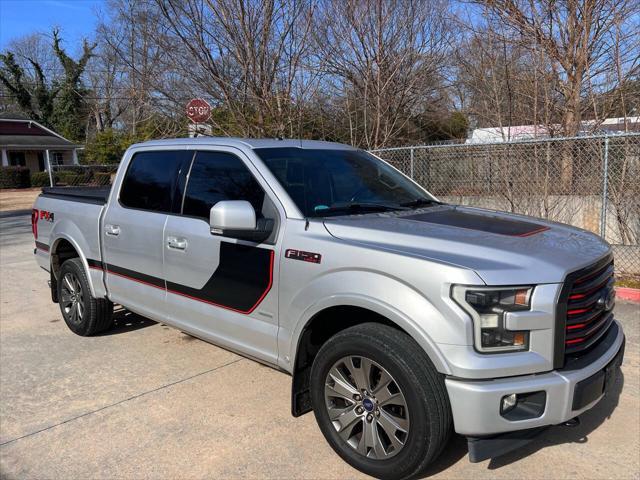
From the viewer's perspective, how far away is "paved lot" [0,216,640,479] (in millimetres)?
3131

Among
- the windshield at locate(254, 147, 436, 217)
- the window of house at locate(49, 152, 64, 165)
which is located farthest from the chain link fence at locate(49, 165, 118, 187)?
the windshield at locate(254, 147, 436, 217)

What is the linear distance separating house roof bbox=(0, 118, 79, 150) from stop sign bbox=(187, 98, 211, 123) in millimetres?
37798

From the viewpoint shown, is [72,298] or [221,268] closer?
[221,268]

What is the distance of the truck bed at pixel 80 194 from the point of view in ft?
17.0

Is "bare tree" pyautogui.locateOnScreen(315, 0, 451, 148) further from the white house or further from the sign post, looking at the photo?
the white house

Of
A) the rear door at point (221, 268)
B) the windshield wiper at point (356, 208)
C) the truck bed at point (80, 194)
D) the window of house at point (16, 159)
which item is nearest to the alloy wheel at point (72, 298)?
the truck bed at point (80, 194)

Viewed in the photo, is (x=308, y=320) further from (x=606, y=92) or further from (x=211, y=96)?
(x=211, y=96)

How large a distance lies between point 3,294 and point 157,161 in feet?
13.6

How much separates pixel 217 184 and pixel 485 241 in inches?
77.9

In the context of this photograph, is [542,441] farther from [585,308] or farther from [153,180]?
[153,180]

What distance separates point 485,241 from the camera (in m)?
2.84

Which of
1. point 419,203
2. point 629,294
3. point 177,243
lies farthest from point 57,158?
point 419,203

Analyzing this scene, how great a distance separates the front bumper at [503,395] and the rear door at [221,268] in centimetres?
129

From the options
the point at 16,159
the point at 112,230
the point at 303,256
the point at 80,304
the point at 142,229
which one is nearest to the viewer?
the point at 303,256
